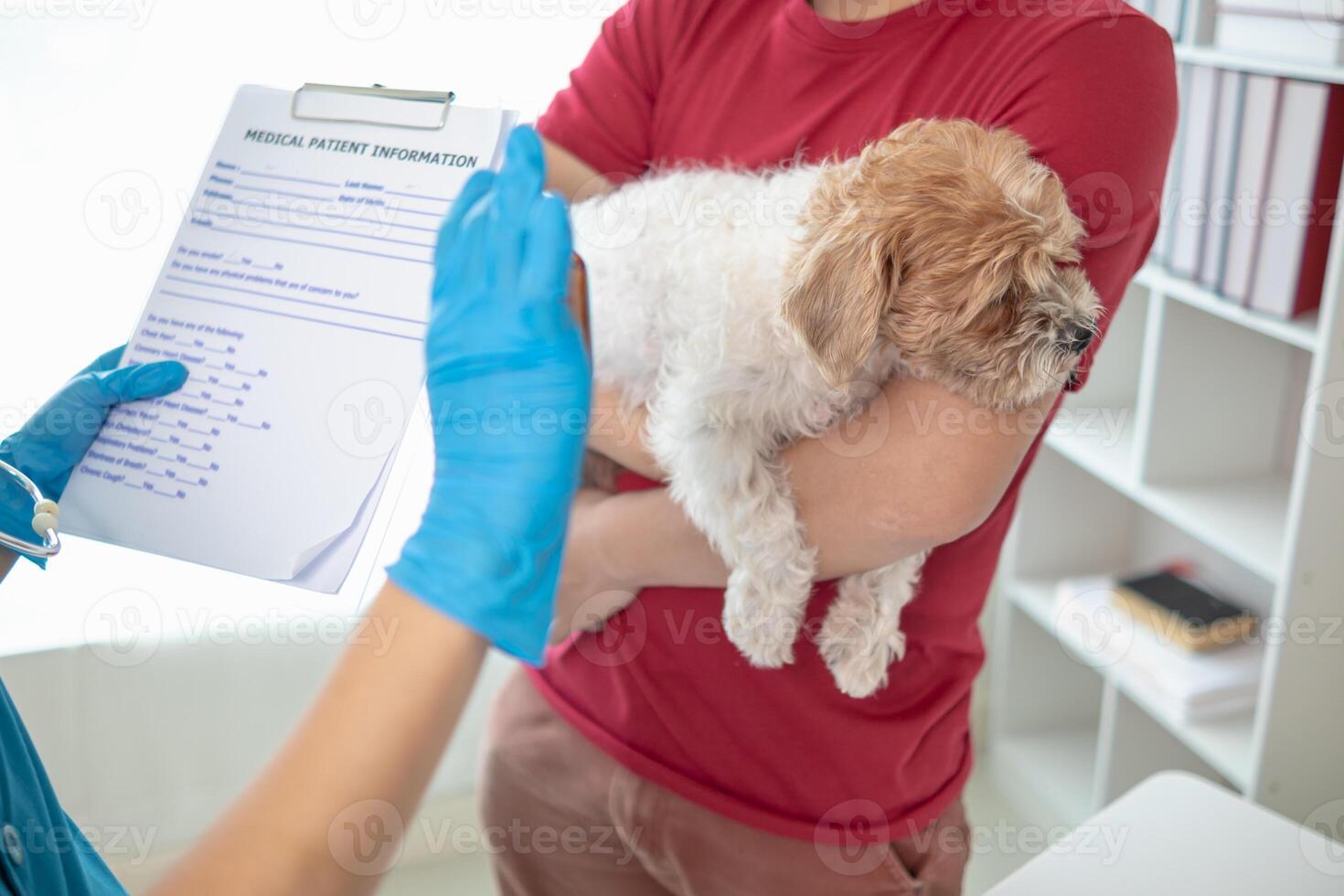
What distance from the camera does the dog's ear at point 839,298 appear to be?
1192 millimetres

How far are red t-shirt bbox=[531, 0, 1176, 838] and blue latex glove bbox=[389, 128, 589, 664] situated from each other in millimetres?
505

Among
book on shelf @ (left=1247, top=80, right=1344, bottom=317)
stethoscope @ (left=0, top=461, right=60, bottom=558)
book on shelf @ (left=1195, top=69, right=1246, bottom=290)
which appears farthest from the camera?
book on shelf @ (left=1195, top=69, right=1246, bottom=290)

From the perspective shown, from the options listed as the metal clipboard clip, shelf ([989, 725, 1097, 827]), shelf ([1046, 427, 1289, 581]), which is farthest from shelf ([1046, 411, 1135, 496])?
the metal clipboard clip

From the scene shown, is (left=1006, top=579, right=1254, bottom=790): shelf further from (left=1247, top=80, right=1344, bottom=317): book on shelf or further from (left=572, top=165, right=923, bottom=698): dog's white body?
(left=572, top=165, right=923, bottom=698): dog's white body

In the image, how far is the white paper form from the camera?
3.97 feet

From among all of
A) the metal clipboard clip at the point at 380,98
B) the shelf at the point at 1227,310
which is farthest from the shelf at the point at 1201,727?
the metal clipboard clip at the point at 380,98

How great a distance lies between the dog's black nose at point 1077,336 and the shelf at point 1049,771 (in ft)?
6.82

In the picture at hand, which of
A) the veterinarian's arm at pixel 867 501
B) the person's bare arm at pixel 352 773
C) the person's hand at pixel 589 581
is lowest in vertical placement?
the person's bare arm at pixel 352 773

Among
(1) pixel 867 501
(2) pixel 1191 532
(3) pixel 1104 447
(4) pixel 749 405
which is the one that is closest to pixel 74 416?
(4) pixel 749 405

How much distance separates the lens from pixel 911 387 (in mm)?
1264

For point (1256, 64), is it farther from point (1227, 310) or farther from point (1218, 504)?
point (1218, 504)

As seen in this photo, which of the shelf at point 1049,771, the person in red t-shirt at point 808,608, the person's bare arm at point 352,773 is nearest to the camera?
the person's bare arm at point 352,773

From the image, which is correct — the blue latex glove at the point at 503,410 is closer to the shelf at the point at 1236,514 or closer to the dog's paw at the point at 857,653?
the dog's paw at the point at 857,653

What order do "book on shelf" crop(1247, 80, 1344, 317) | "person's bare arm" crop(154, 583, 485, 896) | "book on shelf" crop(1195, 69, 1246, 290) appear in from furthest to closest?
1. "book on shelf" crop(1195, 69, 1246, 290)
2. "book on shelf" crop(1247, 80, 1344, 317)
3. "person's bare arm" crop(154, 583, 485, 896)
